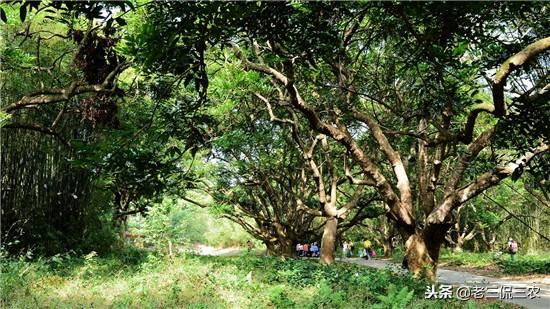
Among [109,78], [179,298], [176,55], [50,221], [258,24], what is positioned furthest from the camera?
[50,221]

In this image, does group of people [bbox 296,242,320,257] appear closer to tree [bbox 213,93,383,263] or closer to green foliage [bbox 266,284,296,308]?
tree [bbox 213,93,383,263]

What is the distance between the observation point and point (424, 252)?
8.15 metres

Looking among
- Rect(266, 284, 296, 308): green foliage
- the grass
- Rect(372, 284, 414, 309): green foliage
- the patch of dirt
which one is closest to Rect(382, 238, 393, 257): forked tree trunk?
the patch of dirt

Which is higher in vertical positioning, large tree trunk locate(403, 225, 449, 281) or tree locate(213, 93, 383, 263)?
tree locate(213, 93, 383, 263)

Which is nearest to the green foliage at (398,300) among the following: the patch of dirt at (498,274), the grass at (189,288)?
the grass at (189,288)

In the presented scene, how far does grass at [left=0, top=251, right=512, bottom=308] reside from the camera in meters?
6.87

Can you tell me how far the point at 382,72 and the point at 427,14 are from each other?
6252mm

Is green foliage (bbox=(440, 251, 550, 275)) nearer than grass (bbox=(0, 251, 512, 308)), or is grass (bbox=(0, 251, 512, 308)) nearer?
grass (bbox=(0, 251, 512, 308))

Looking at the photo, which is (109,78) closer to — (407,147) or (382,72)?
(382,72)

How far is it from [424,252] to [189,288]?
163 inches

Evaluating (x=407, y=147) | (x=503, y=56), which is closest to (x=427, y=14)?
(x=503, y=56)

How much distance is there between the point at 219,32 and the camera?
2.94 metres

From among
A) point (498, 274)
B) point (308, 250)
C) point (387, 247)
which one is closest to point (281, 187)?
point (498, 274)

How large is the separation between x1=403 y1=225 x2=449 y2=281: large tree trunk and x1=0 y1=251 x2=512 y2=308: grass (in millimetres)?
252
